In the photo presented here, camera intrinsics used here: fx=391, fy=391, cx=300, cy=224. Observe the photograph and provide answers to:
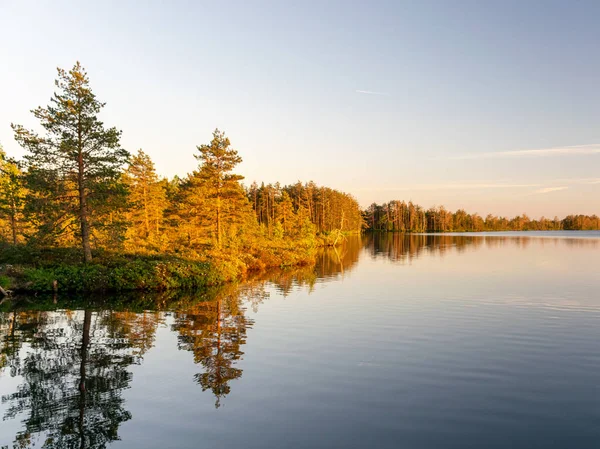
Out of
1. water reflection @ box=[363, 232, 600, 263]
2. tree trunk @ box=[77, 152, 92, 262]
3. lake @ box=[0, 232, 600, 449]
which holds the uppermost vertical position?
tree trunk @ box=[77, 152, 92, 262]

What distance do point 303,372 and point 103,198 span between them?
25080mm

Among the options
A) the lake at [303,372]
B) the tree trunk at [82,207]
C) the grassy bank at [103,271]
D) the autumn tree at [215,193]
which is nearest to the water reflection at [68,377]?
the lake at [303,372]

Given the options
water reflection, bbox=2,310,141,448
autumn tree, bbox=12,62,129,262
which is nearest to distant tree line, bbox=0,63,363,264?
autumn tree, bbox=12,62,129,262

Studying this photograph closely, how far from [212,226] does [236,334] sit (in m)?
26.9

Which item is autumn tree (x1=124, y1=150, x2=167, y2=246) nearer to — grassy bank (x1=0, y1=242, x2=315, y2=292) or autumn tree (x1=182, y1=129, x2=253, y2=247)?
autumn tree (x1=182, y1=129, x2=253, y2=247)

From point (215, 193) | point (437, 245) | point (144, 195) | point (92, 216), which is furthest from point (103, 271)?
point (437, 245)

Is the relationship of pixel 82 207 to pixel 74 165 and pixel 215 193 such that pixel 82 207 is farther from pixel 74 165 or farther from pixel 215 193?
pixel 215 193

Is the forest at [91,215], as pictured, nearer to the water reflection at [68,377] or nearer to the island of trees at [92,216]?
the island of trees at [92,216]

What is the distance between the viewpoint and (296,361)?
15.3 meters

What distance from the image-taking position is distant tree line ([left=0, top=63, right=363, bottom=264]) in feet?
99.4

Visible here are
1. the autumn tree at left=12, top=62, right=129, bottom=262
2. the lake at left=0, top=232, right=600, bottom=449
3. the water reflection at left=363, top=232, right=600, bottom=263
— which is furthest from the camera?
the water reflection at left=363, top=232, right=600, bottom=263

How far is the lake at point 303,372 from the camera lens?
9.95 metres

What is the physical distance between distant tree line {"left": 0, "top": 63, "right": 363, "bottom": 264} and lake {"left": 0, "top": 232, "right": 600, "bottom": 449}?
272 inches

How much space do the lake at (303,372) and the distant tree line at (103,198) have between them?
691cm
